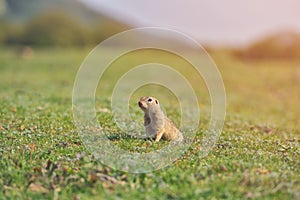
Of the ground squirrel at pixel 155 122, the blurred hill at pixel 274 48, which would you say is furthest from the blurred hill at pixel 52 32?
the ground squirrel at pixel 155 122


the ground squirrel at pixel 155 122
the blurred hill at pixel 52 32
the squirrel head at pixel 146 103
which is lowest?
the ground squirrel at pixel 155 122

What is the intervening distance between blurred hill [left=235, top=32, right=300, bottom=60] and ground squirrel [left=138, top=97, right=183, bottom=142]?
61.1 metres

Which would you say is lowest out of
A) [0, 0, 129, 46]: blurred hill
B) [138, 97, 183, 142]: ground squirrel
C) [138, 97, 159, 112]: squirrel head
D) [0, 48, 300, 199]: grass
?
[0, 48, 300, 199]: grass

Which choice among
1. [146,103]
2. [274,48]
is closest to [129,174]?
[146,103]

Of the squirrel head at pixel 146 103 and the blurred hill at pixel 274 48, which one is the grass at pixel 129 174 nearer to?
the squirrel head at pixel 146 103

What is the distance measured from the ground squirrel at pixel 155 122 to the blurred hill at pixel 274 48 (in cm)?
6107

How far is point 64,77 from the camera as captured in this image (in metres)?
36.0

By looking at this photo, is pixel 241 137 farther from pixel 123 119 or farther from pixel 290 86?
pixel 290 86

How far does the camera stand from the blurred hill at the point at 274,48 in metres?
70.3

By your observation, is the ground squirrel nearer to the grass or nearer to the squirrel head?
the squirrel head

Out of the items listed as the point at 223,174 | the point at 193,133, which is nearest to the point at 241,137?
→ the point at 193,133

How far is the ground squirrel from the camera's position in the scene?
1164 cm

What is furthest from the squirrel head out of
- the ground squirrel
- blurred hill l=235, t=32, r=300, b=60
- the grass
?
blurred hill l=235, t=32, r=300, b=60

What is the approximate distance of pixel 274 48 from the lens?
242 feet
